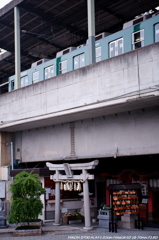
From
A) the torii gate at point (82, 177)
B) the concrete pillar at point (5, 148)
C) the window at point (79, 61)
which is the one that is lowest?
the torii gate at point (82, 177)

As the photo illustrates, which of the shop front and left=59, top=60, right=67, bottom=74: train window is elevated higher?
left=59, top=60, right=67, bottom=74: train window

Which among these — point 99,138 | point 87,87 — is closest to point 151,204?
point 99,138

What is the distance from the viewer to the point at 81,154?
64.5ft

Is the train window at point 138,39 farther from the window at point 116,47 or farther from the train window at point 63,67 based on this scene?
the train window at point 63,67

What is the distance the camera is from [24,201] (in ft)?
53.0

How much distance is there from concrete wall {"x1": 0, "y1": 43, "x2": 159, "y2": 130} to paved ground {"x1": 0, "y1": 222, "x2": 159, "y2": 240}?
6574 mm

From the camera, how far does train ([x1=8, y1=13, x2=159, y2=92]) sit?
17719 mm

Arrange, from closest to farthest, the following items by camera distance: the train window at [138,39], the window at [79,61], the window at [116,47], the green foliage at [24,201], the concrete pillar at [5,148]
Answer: the green foliage at [24,201], the train window at [138,39], the window at [116,47], the window at [79,61], the concrete pillar at [5,148]

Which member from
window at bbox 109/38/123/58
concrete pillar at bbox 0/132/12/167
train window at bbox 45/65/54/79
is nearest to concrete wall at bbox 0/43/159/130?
concrete pillar at bbox 0/132/12/167

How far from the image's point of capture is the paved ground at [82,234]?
1498cm

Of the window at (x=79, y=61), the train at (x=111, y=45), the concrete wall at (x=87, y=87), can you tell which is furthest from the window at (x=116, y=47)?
the concrete wall at (x=87, y=87)

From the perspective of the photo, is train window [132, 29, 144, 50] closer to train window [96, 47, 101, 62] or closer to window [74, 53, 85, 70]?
train window [96, 47, 101, 62]

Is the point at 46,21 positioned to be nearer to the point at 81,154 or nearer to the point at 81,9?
the point at 81,9

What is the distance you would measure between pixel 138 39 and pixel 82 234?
11301mm
